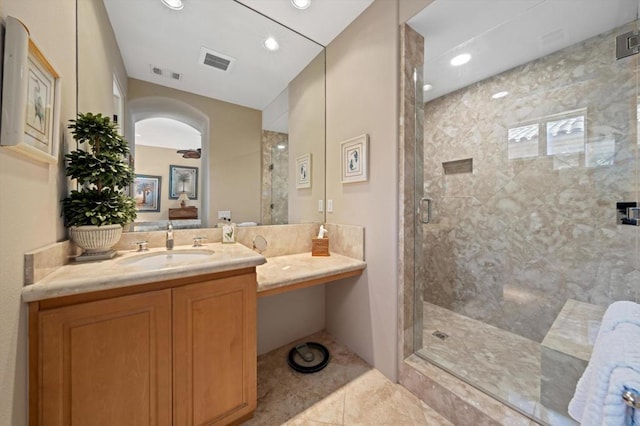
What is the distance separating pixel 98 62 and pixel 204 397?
1.89 m

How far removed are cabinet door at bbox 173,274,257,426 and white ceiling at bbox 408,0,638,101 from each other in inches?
79.4

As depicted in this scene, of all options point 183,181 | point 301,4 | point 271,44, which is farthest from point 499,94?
point 183,181

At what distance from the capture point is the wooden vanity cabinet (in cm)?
78

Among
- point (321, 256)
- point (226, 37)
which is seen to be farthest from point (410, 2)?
point (321, 256)

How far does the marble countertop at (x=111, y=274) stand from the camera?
0.76 meters

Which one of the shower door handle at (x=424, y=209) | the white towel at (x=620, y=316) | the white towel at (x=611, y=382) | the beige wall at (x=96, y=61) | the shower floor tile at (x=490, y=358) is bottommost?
the shower floor tile at (x=490, y=358)

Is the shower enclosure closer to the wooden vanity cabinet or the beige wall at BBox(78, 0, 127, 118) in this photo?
the wooden vanity cabinet

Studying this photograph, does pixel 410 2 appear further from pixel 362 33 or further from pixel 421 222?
pixel 421 222

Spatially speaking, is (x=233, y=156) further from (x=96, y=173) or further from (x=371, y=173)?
(x=371, y=173)

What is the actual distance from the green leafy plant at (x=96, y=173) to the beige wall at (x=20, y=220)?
75 millimetres

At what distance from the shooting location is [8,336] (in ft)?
2.18

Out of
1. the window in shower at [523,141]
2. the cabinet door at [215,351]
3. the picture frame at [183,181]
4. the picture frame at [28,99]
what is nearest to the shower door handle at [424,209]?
the window in shower at [523,141]

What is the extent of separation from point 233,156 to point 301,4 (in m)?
1.19

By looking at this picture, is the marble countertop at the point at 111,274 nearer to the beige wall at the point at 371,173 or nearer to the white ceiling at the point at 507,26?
the beige wall at the point at 371,173
